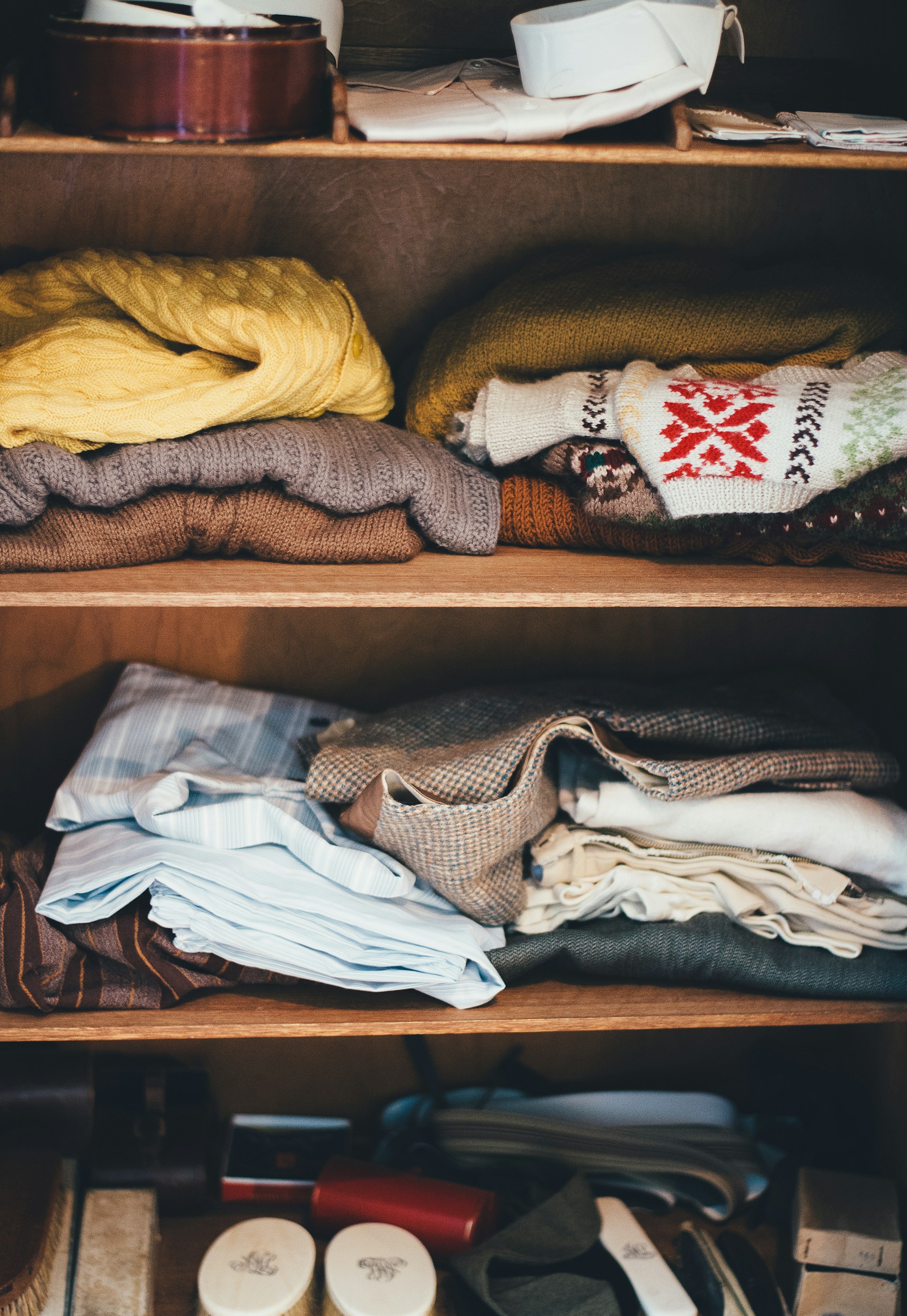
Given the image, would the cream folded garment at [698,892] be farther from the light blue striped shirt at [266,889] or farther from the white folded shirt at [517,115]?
the white folded shirt at [517,115]

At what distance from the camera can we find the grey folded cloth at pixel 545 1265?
1.15 m

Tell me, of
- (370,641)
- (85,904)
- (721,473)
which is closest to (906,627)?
(721,473)

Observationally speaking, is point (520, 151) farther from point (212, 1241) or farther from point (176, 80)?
point (212, 1241)

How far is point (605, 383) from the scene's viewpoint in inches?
41.6

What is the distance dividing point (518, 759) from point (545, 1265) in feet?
1.81

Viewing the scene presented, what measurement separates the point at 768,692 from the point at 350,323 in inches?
24.4

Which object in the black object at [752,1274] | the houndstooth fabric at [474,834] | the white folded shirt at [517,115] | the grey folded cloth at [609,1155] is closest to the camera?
the white folded shirt at [517,115]

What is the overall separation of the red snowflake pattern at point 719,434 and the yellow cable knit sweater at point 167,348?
0.30m

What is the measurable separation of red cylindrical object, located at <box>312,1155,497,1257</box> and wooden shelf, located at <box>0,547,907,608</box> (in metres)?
0.69

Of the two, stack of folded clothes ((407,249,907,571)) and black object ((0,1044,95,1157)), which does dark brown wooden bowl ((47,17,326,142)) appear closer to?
stack of folded clothes ((407,249,907,571))

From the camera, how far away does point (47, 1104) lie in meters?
1.27

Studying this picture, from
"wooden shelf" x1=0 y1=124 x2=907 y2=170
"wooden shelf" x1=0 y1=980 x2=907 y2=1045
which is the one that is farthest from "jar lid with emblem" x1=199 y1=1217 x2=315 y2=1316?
"wooden shelf" x1=0 y1=124 x2=907 y2=170

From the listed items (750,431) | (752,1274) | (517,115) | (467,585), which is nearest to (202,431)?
(467,585)

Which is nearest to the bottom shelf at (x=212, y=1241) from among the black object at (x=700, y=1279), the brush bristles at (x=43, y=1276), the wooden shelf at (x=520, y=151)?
the black object at (x=700, y=1279)
